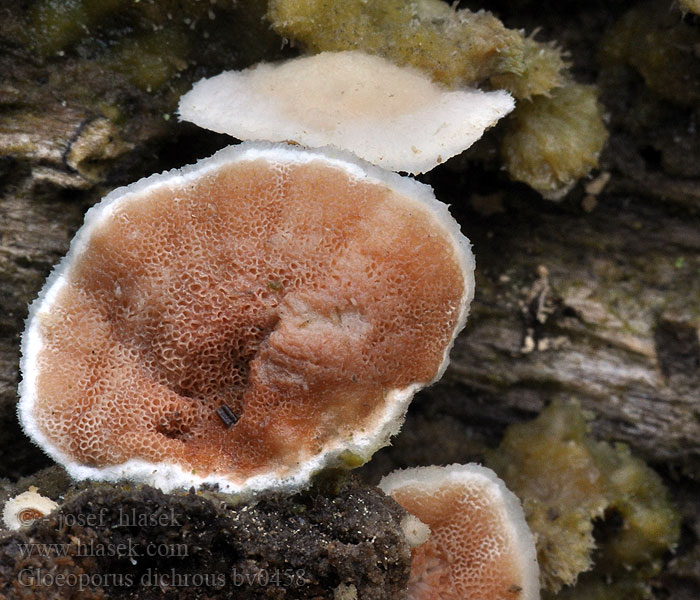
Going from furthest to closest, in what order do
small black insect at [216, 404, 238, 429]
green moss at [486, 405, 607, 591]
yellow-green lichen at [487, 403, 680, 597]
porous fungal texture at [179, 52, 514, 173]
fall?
yellow-green lichen at [487, 403, 680, 597] → green moss at [486, 405, 607, 591] → porous fungal texture at [179, 52, 514, 173] → small black insect at [216, 404, 238, 429]

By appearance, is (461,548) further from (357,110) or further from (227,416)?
(357,110)

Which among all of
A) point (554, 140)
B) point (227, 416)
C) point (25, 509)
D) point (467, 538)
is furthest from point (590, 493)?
point (25, 509)

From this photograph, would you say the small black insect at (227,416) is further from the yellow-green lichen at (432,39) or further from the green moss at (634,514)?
the green moss at (634,514)

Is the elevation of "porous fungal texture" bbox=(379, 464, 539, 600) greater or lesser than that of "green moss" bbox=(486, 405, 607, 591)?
greater

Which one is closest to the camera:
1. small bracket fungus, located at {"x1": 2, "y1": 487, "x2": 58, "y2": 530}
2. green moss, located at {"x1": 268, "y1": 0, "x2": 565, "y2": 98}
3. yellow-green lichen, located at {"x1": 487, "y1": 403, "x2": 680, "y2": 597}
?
small bracket fungus, located at {"x1": 2, "y1": 487, "x2": 58, "y2": 530}

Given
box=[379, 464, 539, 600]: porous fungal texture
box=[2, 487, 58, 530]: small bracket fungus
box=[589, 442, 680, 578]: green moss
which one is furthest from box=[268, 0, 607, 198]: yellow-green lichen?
box=[2, 487, 58, 530]: small bracket fungus

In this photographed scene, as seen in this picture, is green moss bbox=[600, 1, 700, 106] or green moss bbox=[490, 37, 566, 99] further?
green moss bbox=[600, 1, 700, 106]

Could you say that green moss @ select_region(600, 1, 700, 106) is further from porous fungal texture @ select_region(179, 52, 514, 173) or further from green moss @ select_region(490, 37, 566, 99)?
porous fungal texture @ select_region(179, 52, 514, 173)
